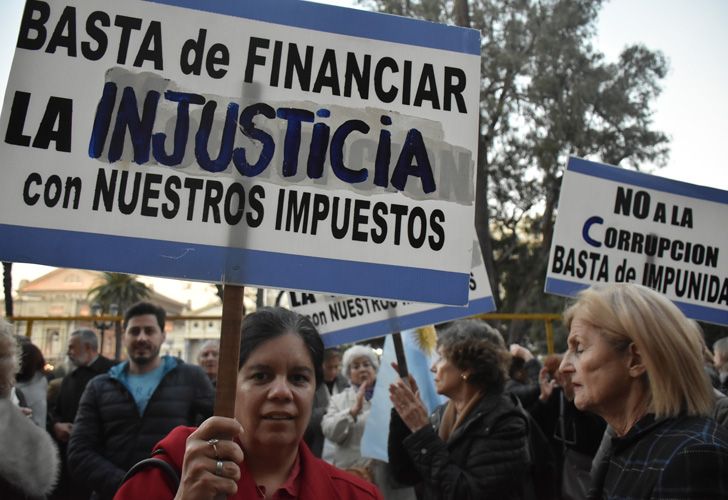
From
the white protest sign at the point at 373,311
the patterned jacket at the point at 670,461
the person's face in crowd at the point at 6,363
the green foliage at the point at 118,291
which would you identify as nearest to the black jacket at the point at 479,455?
the white protest sign at the point at 373,311

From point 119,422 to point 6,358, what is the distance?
1445 millimetres

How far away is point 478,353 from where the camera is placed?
3520mm

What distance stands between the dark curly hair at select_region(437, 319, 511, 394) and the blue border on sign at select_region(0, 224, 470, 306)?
165 centimetres

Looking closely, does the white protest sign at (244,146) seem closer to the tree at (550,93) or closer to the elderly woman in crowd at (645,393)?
the elderly woman in crowd at (645,393)

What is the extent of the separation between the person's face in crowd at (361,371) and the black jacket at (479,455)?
85.2 inches

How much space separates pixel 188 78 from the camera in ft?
6.18

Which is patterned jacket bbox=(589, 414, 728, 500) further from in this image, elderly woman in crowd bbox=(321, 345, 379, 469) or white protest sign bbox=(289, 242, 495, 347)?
elderly woman in crowd bbox=(321, 345, 379, 469)

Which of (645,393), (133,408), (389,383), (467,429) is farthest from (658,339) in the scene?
(133,408)

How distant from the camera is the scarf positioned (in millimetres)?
3408

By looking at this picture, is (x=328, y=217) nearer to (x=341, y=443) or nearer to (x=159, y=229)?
(x=159, y=229)

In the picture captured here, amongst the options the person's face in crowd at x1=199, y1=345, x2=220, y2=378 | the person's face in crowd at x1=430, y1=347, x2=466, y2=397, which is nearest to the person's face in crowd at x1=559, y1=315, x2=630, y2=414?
the person's face in crowd at x1=430, y1=347, x2=466, y2=397

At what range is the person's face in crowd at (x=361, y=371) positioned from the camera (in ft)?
18.0

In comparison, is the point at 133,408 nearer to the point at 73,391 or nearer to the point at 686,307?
the point at 73,391

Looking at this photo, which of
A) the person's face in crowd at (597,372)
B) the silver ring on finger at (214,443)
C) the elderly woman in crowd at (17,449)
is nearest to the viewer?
the silver ring on finger at (214,443)
